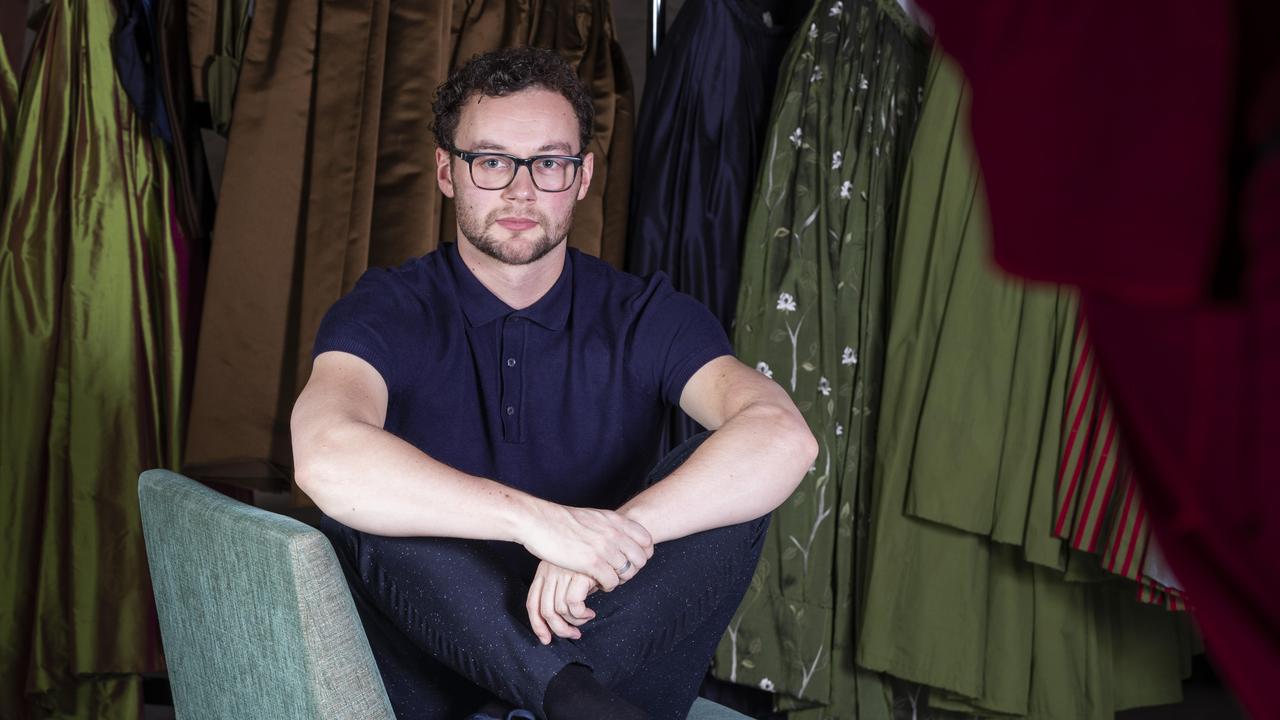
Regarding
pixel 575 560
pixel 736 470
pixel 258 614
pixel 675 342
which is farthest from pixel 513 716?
pixel 675 342

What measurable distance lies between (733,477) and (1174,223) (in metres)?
1.06

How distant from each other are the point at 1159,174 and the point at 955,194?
5.35 feet

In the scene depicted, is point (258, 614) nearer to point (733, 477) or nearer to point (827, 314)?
point (733, 477)

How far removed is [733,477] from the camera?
1.46 metres

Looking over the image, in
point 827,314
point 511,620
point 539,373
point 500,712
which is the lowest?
point 500,712

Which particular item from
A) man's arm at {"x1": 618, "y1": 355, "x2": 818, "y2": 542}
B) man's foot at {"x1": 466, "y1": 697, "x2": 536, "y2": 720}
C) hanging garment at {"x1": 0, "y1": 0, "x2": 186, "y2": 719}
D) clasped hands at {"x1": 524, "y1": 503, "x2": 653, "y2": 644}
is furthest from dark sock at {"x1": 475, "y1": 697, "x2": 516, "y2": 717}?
hanging garment at {"x1": 0, "y1": 0, "x2": 186, "y2": 719}

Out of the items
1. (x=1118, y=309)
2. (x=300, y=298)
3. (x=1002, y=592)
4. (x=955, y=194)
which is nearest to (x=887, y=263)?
(x=955, y=194)

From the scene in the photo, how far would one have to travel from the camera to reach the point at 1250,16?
1.38 ft

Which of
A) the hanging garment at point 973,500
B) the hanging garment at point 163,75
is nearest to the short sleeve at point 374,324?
the hanging garment at point 163,75

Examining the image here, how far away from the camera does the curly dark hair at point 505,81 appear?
1.84 metres

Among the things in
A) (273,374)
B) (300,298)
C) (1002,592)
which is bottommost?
(1002,592)

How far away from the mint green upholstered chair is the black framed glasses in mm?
632

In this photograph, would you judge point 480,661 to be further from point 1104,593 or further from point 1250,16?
point 1104,593

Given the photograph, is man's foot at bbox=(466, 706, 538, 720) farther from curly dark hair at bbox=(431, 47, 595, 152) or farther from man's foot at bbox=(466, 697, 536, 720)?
curly dark hair at bbox=(431, 47, 595, 152)
